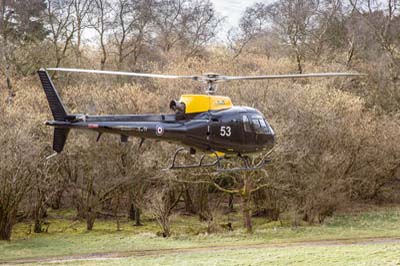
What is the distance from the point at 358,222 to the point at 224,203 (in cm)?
954

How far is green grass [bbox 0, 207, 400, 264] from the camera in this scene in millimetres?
24969

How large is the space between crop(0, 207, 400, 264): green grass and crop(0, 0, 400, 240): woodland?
0.89m

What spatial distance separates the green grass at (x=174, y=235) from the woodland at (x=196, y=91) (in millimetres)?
893

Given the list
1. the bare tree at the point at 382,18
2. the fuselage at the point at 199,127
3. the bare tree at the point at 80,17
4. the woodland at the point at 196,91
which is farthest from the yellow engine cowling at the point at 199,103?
the bare tree at the point at 382,18

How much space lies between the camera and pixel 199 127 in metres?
15.0

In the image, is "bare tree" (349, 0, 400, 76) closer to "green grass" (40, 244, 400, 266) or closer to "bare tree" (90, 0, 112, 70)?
"bare tree" (90, 0, 112, 70)

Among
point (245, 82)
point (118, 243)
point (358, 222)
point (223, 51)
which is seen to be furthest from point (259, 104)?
point (223, 51)

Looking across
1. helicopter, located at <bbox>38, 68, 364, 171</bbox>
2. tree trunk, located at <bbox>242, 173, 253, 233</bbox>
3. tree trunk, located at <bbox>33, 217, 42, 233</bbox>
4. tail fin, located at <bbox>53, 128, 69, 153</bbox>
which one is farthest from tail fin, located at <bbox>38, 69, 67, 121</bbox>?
tree trunk, located at <bbox>33, 217, 42, 233</bbox>

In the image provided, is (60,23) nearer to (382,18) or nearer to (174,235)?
(174,235)

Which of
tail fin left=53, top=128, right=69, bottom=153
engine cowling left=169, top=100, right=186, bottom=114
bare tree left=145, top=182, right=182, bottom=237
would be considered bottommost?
bare tree left=145, top=182, right=182, bottom=237

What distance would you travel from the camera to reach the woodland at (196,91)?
92.5ft

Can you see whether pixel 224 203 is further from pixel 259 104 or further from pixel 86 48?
pixel 86 48

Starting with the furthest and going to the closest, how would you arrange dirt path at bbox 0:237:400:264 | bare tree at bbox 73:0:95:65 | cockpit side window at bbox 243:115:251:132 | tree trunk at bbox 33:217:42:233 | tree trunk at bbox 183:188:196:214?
bare tree at bbox 73:0:95:65, tree trunk at bbox 183:188:196:214, tree trunk at bbox 33:217:42:233, dirt path at bbox 0:237:400:264, cockpit side window at bbox 243:115:251:132

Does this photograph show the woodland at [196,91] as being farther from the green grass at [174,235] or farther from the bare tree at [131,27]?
the green grass at [174,235]
